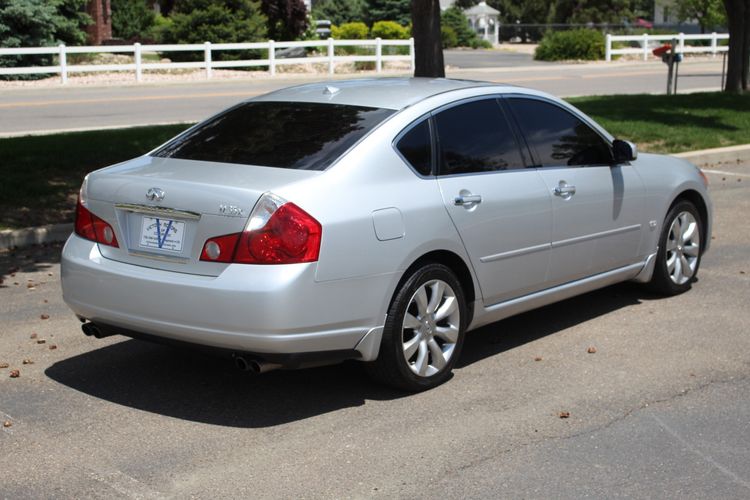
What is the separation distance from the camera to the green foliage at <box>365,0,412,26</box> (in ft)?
184

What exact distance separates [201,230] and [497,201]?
1.82m

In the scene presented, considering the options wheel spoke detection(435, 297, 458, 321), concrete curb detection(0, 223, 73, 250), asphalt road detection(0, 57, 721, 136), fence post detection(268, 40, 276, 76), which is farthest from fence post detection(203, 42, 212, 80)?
wheel spoke detection(435, 297, 458, 321)

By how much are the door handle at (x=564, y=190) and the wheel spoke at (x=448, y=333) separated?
1227 millimetres

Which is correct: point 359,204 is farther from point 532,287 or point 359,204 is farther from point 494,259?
point 532,287

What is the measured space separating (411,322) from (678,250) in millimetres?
3078

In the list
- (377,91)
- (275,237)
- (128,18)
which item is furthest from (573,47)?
(275,237)

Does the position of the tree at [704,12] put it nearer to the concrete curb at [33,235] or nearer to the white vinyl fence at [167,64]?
the white vinyl fence at [167,64]

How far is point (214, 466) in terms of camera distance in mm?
5051

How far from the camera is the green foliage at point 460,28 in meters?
56.8

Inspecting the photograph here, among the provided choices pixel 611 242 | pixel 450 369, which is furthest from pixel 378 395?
pixel 611 242

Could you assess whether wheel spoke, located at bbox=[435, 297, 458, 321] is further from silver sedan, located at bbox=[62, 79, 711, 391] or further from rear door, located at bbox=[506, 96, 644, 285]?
rear door, located at bbox=[506, 96, 644, 285]

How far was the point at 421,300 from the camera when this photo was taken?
5996 millimetres

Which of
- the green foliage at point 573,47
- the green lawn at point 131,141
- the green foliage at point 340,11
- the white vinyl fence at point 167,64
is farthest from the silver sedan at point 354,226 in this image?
the green foliage at point 340,11

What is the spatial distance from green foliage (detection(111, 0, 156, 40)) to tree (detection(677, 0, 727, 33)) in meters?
27.9
